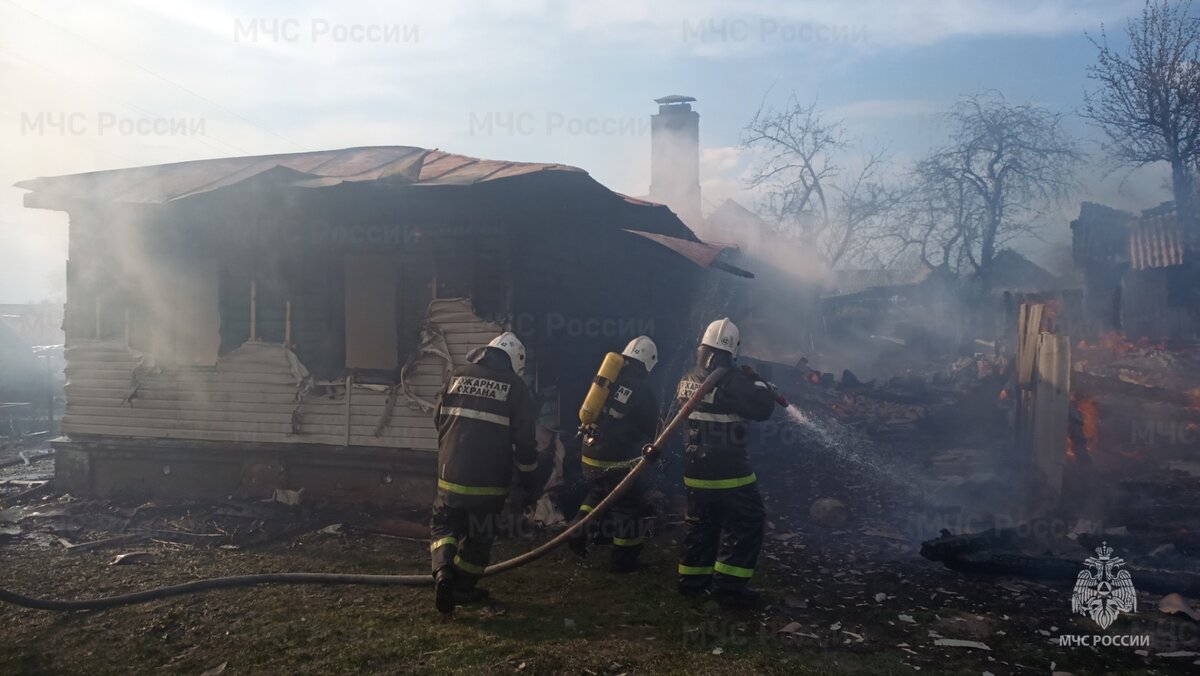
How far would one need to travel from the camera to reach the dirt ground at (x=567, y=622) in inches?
173

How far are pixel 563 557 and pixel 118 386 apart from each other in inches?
258

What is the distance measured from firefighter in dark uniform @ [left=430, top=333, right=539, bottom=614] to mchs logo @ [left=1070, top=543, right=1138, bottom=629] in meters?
4.15

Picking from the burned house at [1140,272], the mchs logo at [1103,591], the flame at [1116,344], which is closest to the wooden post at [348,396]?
the mchs logo at [1103,591]

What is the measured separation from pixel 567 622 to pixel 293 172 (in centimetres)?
530

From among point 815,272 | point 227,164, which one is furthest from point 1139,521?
point 815,272

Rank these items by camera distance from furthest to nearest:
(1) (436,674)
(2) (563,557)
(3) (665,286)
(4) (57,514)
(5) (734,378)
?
(3) (665,286)
(4) (57,514)
(2) (563,557)
(5) (734,378)
(1) (436,674)

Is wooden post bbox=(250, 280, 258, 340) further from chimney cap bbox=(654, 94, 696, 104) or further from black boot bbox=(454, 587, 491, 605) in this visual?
chimney cap bbox=(654, 94, 696, 104)

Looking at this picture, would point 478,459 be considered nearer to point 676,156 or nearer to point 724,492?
point 724,492

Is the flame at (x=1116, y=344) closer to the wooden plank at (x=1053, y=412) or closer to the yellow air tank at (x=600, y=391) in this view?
the wooden plank at (x=1053, y=412)

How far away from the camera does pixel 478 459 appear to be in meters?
5.44

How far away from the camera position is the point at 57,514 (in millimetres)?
8336

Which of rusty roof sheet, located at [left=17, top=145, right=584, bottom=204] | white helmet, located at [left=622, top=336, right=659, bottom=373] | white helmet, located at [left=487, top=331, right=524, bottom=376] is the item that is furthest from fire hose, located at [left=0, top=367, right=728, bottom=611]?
rusty roof sheet, located at [left=17, top=145, right=584, bottom=204]

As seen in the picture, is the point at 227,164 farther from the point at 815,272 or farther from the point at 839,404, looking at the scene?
the point at 815,272

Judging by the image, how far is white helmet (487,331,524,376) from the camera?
5.71m
